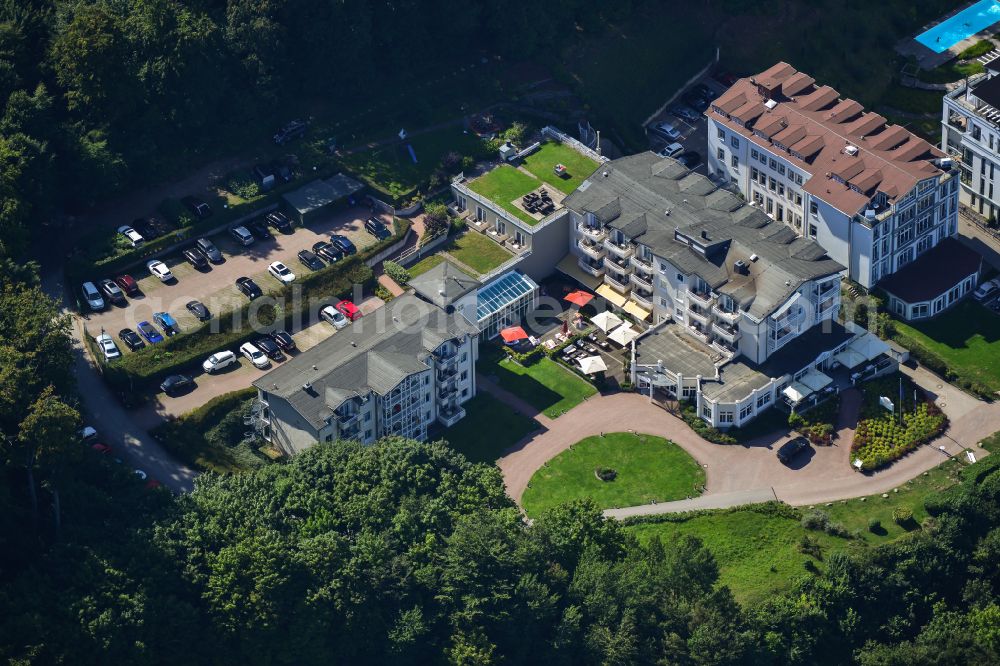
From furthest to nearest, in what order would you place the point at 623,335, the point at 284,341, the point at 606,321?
the point at 606,321 < the point at 623,335 < the point at 284,341

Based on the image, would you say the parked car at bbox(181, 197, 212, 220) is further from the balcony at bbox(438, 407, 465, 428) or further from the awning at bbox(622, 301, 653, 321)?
the awning at bbox(622, 301, 653, 321)

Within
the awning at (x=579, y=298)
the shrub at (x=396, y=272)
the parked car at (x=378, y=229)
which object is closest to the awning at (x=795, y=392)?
the awning at (x=579, y=298)

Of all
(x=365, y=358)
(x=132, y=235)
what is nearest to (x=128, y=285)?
(x=132, y=235)

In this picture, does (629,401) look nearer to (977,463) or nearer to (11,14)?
(977,463)

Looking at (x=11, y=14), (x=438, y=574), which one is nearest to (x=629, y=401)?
(x=438, y=574)

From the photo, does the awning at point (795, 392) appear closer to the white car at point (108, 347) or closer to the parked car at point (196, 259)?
the parked car at point (196, 259)

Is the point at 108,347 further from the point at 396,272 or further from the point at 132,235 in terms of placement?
the point at 396,272
